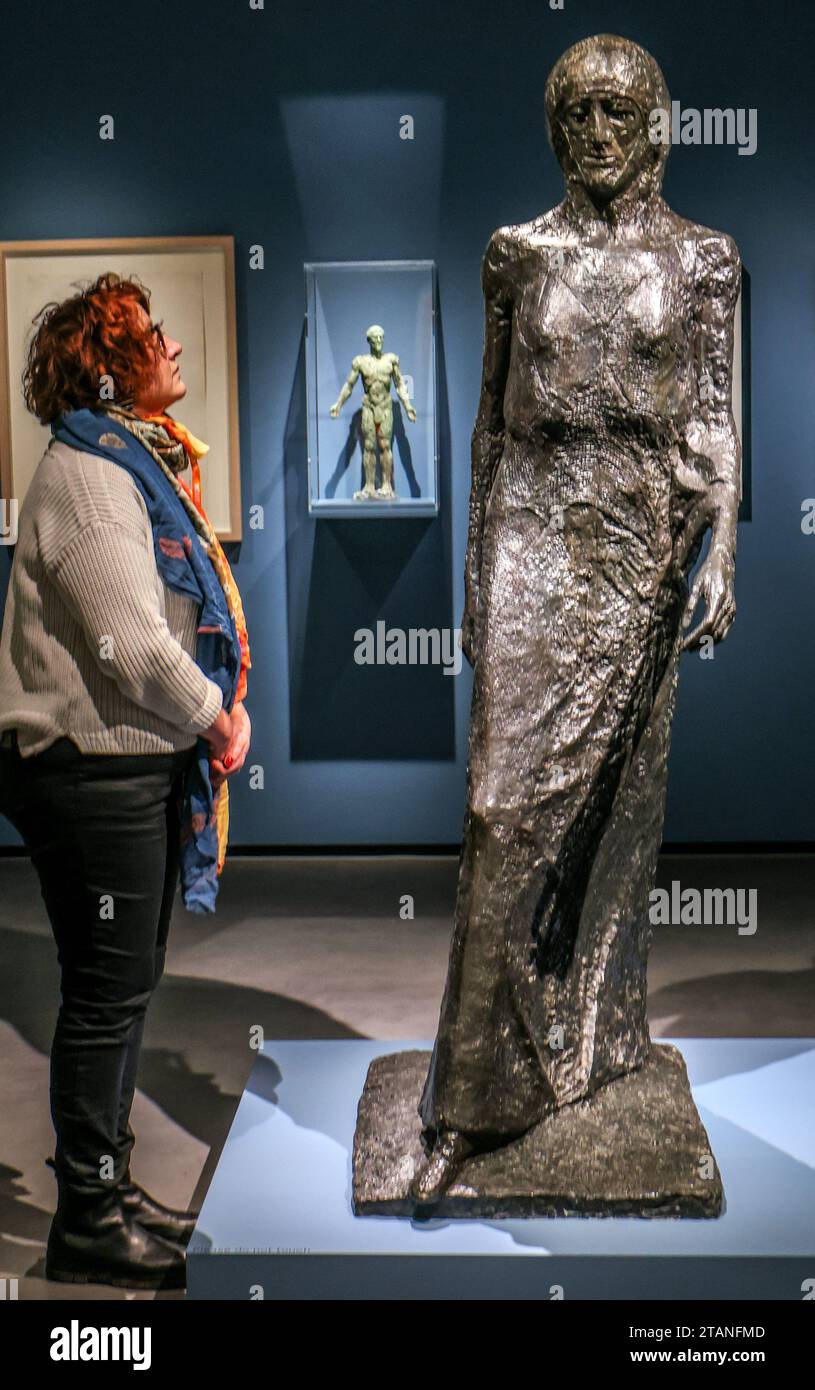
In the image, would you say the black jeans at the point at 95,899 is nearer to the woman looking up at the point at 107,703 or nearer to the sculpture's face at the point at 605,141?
the woman looking up at the point at 107,703

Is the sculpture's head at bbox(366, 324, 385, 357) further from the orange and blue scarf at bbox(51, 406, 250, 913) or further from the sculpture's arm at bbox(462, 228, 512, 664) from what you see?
the orange and blue scarf at bbox(51, 406, 250, 913)

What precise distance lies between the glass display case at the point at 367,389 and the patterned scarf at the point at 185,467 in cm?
279

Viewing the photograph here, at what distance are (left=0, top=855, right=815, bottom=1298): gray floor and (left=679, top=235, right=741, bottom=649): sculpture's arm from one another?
1.87 m

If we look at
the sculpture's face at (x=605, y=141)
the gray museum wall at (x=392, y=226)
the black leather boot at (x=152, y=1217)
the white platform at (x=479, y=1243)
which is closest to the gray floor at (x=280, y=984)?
the black leather boot at (x=152, y=1217)

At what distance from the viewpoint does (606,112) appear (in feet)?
9.32

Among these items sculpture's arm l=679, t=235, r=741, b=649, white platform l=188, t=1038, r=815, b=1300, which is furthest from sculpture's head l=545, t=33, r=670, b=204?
white platform l=188, t=1038, r=815, b=1300

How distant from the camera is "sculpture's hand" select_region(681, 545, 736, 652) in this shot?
273cm

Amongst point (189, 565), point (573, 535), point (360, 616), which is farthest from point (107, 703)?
point (360, 616)

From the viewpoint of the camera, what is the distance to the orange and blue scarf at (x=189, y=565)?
8.85 ft

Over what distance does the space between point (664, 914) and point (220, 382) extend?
110 inches

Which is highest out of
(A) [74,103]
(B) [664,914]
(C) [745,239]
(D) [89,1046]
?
(A) [74,103]

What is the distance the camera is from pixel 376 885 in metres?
5.87

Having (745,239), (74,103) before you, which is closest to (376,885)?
(745,239)

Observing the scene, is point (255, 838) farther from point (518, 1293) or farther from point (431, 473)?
point (518, 1293)
